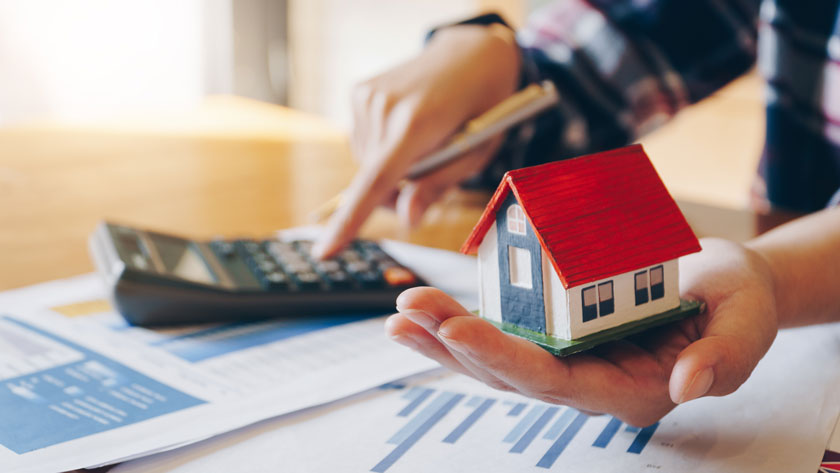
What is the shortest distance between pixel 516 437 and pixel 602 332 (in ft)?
0.23

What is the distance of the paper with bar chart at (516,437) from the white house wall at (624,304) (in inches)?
2.3

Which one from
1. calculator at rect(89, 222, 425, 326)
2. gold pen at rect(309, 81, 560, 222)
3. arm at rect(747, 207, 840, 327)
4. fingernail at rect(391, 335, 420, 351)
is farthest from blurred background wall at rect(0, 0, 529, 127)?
fingernail at rect(391, 335, 420, 351)

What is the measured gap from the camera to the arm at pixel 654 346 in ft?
1.00

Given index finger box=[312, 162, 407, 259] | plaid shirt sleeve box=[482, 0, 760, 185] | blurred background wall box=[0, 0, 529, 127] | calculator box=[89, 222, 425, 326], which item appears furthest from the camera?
blurred background wall box=[0, 0, 529, 127]

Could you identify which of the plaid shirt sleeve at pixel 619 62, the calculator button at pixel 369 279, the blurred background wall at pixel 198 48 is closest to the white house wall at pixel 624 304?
the calculator button at pixel 369 279

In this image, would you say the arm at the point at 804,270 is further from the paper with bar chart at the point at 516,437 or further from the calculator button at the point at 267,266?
the calculator button at the point at 267,266

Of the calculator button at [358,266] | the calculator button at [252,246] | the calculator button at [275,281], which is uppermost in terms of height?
the calculator button at [252,246]

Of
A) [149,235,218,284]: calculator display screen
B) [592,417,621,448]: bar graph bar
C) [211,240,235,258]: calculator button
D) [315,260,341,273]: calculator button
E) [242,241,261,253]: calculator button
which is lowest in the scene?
[592,417,621,448]: bar graph bar

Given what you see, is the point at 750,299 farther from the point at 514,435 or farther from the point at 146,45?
the point at 146,45

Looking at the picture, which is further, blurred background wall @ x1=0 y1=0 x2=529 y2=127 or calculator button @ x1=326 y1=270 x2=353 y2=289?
blurred background wall @ x1=0 y1=0 x2=529 y2=127

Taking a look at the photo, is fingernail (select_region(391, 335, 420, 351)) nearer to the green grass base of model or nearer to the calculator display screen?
the green grass base of model

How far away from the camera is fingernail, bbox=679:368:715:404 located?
303mm

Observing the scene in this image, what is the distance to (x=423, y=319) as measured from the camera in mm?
303

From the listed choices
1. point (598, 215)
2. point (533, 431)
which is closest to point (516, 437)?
point (533, 431)
